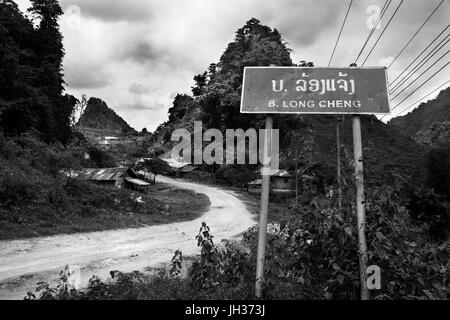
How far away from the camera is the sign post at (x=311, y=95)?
4.60 meters

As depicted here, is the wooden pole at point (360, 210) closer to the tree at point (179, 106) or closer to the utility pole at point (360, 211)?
the utility pole at point (360, 211)

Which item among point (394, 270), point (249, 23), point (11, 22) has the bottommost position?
point (394, 270)

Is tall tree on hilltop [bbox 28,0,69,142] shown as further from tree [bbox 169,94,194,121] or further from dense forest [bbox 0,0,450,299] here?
tree [bbox 169,94,194,121]

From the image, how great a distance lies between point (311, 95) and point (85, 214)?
1692cm

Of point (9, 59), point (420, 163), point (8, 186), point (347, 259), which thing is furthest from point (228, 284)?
point (420, 163)

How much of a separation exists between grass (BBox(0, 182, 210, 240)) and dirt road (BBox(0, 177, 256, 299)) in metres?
0.89

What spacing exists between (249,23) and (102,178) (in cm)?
6347

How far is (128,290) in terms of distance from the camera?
502cm

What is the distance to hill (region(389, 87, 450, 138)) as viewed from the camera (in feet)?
417

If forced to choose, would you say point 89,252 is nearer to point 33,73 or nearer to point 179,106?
point 33,73

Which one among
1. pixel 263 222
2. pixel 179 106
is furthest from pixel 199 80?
pixel 263 222

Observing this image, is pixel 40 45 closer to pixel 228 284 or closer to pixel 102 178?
pixel 102 178

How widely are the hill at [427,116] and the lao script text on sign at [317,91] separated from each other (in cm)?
13076

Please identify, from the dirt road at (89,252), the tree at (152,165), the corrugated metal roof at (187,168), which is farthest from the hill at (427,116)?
the dirt road at (89,252)
